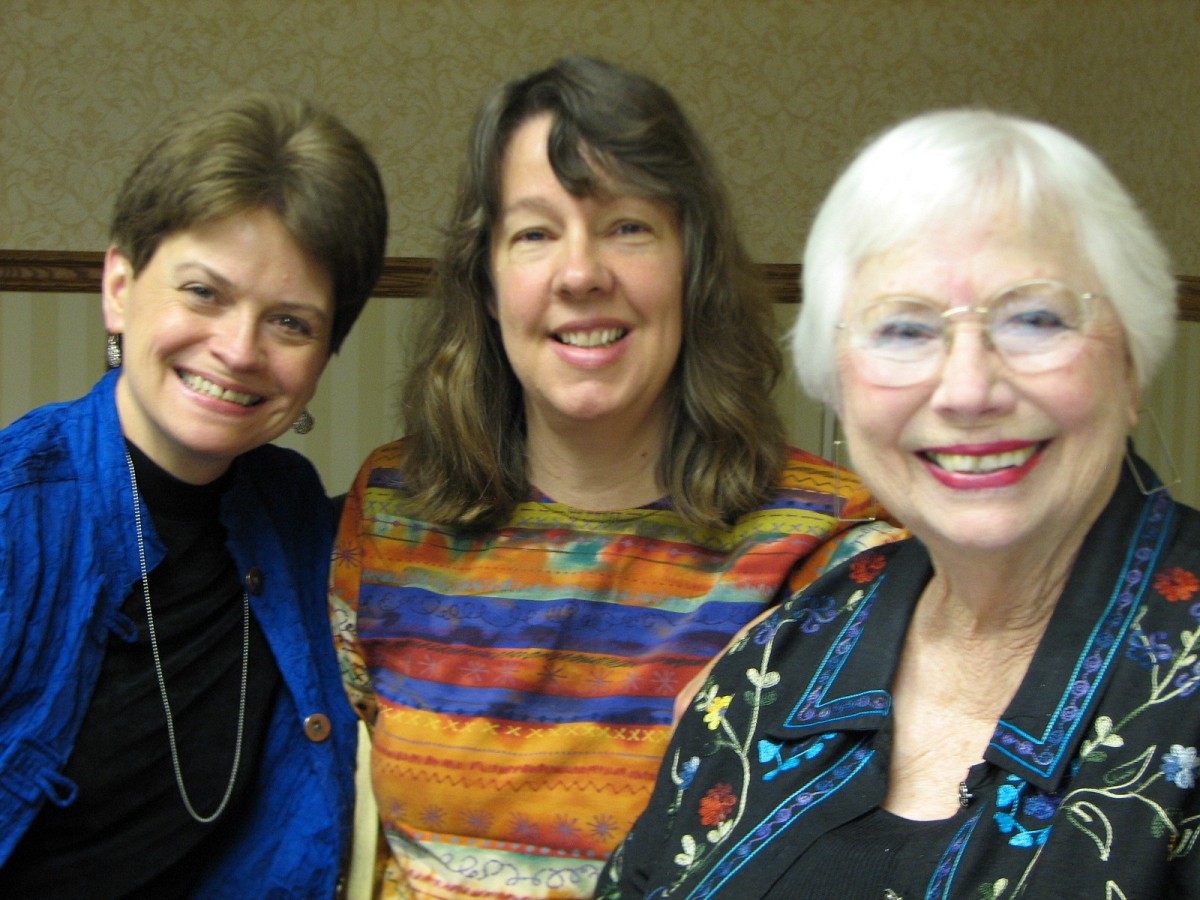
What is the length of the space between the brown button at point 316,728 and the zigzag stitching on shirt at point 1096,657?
966 millimetres

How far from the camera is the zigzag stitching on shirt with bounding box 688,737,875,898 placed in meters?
1.30

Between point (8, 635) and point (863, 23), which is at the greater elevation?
point (863, 23)

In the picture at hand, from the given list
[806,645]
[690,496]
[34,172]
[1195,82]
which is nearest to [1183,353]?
[1195,82]

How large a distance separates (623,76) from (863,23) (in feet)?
6.81

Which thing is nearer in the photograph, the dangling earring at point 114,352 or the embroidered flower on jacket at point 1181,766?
the embroidered flower on jacket at point 1181,766

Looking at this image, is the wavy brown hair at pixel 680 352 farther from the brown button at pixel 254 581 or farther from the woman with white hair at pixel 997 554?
the woman with white hair at pixel 997 554

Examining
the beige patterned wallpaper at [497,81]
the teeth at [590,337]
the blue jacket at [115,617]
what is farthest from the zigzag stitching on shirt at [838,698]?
the beige patterned wallpaper at [497,81]

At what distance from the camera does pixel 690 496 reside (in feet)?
5.93

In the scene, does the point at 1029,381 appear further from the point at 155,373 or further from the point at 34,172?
the point at 34,172

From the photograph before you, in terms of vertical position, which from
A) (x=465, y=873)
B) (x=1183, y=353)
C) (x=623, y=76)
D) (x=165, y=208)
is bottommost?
(x=465, y=873)

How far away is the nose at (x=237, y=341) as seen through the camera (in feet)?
5.36

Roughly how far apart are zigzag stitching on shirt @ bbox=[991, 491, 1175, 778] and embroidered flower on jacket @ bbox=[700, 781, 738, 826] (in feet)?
1.00

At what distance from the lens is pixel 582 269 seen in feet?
5.53

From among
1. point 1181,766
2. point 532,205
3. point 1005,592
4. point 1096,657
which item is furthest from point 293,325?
point 1181,766
